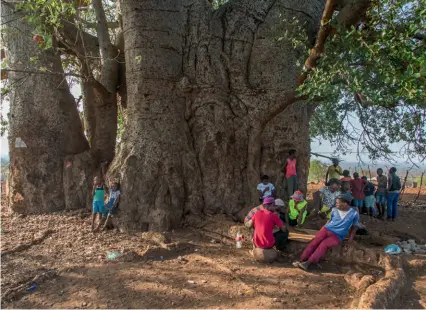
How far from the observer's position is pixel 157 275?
4.05 m

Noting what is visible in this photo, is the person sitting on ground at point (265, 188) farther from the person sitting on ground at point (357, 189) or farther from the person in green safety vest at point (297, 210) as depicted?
the person sitting on ground at point (357, 189)

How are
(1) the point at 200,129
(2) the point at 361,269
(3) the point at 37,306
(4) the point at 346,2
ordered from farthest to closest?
1. (1) the point at 200,129
2. (4) the point at 346,2
3. (2) the point at 361,269
4. (3) the point at 37,306

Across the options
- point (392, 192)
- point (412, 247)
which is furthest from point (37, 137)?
point (392, 192)

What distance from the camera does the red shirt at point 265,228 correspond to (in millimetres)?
4629

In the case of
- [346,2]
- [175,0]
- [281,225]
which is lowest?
[281,225]

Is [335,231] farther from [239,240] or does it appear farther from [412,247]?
[412,247]

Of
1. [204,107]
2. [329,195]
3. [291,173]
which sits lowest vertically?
[329,195]

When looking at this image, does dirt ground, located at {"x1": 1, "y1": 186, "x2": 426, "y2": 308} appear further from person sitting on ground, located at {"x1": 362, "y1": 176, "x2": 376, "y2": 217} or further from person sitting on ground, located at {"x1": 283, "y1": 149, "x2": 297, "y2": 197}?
person sitting on ground, located at {"x1": 362, "y1": 176, "x2": 376, "y2": 217}

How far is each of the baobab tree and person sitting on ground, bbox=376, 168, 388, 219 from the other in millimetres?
860

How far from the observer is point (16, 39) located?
22.4 ft

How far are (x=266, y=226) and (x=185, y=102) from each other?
2.84 metres

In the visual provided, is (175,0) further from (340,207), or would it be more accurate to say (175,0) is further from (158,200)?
(340,207)

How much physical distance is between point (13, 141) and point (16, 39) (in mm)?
1998

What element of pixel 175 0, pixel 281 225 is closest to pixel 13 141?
pixel 175 0
